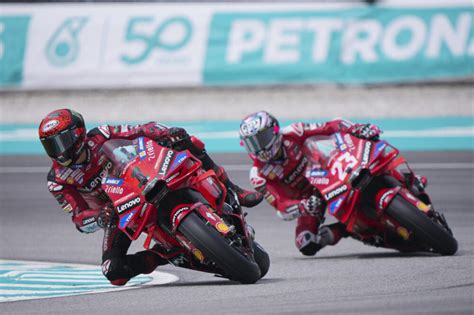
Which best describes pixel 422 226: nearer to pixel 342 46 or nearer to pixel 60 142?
pixel 60 142

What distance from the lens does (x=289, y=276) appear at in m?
8.32

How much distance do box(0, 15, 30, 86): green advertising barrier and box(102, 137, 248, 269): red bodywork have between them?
40.1 feet

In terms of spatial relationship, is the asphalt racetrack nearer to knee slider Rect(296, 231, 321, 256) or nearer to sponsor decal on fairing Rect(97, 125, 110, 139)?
knee slider Rect(296, 231, 321, 256)

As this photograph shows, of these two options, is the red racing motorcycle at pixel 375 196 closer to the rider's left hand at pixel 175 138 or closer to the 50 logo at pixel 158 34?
the rider's left hand at pixel 175 138

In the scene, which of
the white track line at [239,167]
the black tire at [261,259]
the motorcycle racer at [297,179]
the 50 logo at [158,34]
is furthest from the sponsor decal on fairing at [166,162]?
the 50 logo at [158,34]

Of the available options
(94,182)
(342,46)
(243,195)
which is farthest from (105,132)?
(342,46)

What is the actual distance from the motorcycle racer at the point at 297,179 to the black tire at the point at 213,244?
2084 mm

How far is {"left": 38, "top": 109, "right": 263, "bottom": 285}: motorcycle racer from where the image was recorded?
781 cm

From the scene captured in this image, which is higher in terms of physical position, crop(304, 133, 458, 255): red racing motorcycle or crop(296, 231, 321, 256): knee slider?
crop(304, 133, 458, 255): red racing motorcycle

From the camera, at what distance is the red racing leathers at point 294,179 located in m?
9.54

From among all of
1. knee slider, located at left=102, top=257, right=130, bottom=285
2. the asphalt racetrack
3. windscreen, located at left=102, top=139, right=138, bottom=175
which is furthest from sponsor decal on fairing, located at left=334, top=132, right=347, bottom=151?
knee slider, located at left=102, top=257, right=130, bottom=285

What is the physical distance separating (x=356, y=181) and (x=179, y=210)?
2135 mm

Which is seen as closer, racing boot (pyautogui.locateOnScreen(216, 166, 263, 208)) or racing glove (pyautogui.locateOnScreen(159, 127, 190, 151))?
racing glove (pyautogui.locateOnScreen(159, 127, 190, 151))

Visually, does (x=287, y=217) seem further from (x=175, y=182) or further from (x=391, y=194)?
(x=175, y=182)
